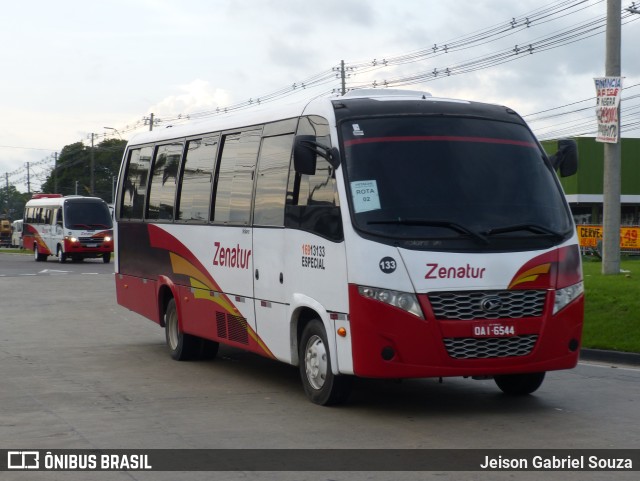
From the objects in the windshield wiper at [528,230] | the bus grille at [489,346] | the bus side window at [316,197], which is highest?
the bus side window at [316,197]

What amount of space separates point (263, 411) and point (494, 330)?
2.22 meters

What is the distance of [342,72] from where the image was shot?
6438cm

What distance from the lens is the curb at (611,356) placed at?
14.4 m

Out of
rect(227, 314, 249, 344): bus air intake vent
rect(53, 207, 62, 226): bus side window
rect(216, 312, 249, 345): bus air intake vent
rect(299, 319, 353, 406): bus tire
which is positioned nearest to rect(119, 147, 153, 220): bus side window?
rect(216, 312, 249, 345): bus air intake vent

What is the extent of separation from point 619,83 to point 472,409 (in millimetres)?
12229

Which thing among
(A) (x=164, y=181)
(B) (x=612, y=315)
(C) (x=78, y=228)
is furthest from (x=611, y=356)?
(C) (x=78, y=228)

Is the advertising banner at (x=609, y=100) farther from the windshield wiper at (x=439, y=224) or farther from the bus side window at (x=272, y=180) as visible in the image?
the windshield wiper at (x=439, y=224)

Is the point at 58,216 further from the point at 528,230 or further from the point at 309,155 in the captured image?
the point at 528,230

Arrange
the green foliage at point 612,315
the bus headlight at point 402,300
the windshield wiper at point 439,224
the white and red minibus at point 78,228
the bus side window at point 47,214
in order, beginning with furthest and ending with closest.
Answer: the bus side window at point 47,214 → the white and red minibus at point 78,228 → the green foliage at point 612,315 → the windshield wiper at point 439,224 → the bus headlight at point 402,300

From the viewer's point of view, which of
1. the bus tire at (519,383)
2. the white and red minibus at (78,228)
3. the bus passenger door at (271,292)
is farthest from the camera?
the white and red minibus at (78,228)

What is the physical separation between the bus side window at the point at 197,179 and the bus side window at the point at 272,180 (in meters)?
1.55

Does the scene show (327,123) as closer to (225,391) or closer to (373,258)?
(373,258)

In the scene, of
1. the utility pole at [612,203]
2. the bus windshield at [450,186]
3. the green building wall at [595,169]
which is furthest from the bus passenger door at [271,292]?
the green building wall at [595,169]

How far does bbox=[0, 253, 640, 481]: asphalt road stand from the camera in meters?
8.86
